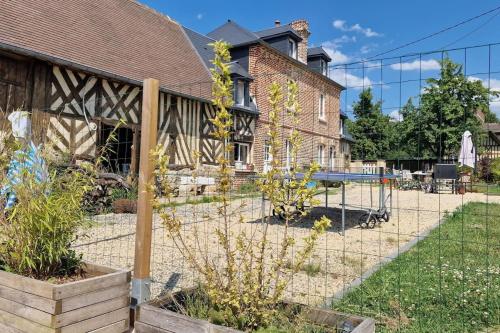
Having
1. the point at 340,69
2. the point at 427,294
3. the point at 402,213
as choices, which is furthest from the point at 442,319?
the point at 402,213

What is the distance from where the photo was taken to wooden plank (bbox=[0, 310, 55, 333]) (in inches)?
79.0

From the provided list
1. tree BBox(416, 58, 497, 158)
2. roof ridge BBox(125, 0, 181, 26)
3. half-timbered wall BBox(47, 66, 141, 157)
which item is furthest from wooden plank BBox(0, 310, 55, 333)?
roof ridge BBox(125, 0, 181, 26)

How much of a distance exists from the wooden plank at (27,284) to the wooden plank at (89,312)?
0.43 ft

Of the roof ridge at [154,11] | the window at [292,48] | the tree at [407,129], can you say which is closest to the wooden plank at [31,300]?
the tree at [407,129]

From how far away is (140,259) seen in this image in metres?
2.50

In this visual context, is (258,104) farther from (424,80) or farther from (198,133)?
(424,80)

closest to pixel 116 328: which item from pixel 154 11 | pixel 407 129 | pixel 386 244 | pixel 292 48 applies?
pixel 407 129

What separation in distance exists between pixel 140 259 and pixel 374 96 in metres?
2.00

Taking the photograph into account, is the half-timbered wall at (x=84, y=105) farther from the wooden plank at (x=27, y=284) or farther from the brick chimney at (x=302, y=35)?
the brick chimney at (x=302, y=35)

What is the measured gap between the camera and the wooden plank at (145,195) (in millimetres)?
2504

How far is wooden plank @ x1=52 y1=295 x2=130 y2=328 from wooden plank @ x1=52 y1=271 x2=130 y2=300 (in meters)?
0.09

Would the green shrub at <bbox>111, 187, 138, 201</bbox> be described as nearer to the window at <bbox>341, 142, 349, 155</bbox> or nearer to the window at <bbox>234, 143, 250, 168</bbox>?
the window at <bbox>234, 143, 250, 168</bbox>

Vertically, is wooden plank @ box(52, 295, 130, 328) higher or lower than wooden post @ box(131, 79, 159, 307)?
lower

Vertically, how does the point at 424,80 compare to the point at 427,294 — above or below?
above
